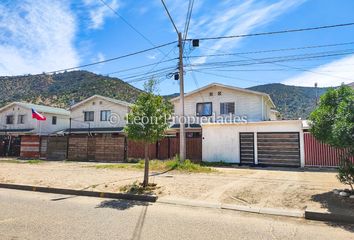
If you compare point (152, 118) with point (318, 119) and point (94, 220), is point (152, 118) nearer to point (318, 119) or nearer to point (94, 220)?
point (94, 220)

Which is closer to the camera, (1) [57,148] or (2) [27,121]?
(1) [57,148]

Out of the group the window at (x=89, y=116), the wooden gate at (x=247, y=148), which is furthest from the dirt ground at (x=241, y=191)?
the window at (x=89, y=116)

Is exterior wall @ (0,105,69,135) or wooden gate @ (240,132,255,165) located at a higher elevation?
exterior wall @ (0,105,69,135)

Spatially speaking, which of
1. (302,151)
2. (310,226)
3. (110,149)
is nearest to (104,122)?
(110,149)

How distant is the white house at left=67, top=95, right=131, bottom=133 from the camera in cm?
3344

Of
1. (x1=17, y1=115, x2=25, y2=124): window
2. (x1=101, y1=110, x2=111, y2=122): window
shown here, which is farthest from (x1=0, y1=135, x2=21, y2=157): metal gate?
(x1=101, y1=110, x2=111, y2=122): window

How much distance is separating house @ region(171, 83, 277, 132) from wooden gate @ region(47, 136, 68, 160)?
1060 centimetres

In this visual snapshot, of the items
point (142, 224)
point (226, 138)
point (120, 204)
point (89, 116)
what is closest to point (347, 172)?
point (142, 224)

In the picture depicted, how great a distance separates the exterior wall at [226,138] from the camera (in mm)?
19047

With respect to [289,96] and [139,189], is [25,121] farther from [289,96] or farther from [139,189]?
[289,96]

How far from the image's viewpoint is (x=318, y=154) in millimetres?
17281

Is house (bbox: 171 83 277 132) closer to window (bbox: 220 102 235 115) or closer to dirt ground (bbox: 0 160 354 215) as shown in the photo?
window (bbox: 220 102 235 115)

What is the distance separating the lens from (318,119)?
27.7ft

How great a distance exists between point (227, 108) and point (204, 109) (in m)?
2.26
